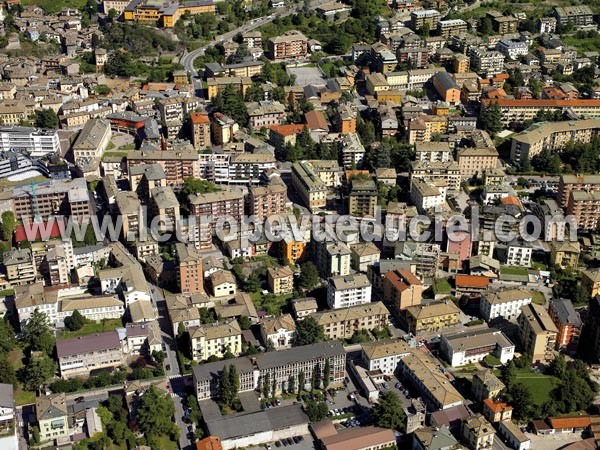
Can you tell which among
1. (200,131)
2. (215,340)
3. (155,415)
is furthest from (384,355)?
(200,131)

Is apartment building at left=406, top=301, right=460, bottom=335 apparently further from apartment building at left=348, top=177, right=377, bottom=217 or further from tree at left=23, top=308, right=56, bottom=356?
tree at left=23, top=308, right=56, bottom=356

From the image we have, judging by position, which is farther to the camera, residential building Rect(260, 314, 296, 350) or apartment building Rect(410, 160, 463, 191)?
apartment building Rect(410, 160, 463, 191)

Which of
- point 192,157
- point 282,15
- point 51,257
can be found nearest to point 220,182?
point 192,157

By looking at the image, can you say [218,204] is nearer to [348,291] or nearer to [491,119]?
[348,291]

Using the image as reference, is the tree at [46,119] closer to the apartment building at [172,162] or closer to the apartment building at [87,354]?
the apartment building at [172,162]

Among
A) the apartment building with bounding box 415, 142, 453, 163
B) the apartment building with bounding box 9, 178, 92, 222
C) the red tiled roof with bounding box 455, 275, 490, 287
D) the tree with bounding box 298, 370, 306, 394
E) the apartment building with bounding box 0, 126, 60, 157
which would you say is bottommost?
the tree with bounding box 298, 370, 306, 394

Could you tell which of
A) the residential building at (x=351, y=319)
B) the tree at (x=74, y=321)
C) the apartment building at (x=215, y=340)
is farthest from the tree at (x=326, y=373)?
the tree at (x=74, y=321)

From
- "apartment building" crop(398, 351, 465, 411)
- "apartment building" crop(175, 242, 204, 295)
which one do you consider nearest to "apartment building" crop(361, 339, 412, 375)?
"apartment building" crop(398, 351, 465, 411)
